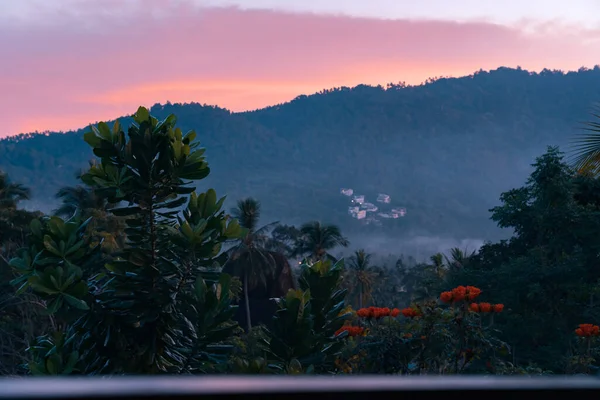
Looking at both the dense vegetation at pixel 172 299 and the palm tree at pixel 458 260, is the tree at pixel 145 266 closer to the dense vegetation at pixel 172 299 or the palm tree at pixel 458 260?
the dense vegetation at pixel 172 299

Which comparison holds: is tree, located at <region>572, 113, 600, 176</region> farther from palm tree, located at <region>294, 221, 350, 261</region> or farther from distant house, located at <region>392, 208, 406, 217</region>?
distant house, located at <region>392, 208, 406, 217</region>

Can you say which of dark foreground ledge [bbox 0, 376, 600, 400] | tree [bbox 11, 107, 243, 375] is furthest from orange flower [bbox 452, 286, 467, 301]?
dark foreground ledge [bbox 0, 376, 600, 400]

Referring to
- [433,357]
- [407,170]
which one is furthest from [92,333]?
[407,170]

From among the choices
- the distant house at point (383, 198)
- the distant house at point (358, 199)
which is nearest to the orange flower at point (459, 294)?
the distant house at point (358, 199)

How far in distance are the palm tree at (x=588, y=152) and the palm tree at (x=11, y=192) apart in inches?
1011

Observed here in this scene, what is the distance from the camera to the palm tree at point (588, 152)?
8.32 meters

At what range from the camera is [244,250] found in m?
37.7

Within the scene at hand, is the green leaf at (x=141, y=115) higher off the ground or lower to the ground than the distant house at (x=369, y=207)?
higher

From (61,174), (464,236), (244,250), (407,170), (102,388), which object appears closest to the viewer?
(102,388)

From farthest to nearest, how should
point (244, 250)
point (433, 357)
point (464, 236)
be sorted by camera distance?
point (464, 236) → point (244, 250) → point (433, 357)

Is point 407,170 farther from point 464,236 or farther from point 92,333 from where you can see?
point 92,333

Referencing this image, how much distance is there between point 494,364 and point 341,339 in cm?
284

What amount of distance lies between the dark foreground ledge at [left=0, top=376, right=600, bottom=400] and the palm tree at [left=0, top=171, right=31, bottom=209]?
1194 inches

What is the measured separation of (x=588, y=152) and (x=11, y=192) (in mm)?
29333
